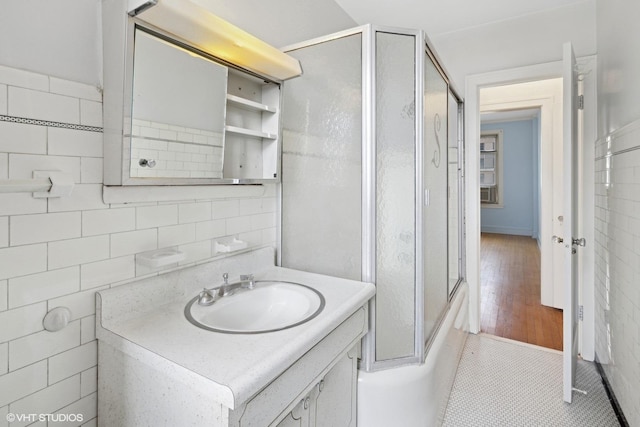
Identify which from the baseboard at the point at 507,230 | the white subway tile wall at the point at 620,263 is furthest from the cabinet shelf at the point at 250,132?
the baseboard at the point at 507,230

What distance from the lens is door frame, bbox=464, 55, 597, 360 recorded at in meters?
2.26

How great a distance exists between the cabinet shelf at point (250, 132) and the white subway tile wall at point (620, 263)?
63.3 inches

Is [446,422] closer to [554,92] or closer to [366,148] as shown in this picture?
[366,148]

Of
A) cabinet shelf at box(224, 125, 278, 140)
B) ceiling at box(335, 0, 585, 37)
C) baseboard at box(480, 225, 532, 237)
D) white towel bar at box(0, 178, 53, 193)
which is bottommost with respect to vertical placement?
baseboard at box(480, 225, 532, 237)

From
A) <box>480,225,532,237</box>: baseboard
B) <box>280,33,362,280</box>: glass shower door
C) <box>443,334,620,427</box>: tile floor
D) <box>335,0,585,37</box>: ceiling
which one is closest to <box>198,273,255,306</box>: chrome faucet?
<box>280,33,362,280</box>: glass shower door

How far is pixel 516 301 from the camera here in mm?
3533

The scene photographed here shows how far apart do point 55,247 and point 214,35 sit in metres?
0.81

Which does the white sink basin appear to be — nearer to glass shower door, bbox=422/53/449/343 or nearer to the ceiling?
glass shower door, bbox=422/53/449/343

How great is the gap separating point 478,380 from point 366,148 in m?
1.76

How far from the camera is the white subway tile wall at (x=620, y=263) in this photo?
149 cm

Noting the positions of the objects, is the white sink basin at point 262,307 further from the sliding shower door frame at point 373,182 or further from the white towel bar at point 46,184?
the white towel bar at point 46,184

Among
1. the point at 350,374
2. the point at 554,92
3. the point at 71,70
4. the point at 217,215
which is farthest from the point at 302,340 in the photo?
the point at 554,92

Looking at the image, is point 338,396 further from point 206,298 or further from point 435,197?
point 435,197

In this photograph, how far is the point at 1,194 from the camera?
0.81m
